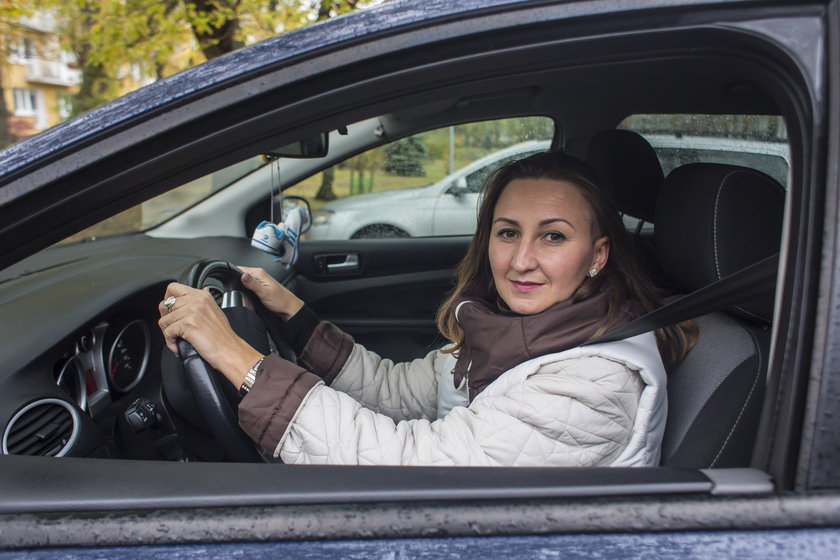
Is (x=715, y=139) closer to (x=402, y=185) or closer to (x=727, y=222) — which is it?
(x=727, y=222)

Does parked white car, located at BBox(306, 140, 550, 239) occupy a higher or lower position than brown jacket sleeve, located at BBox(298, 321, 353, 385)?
higher

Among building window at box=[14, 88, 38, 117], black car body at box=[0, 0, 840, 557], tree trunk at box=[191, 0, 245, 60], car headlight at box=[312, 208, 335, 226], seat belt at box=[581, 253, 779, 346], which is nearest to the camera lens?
black car body at box=[0, 0, 840, 557]

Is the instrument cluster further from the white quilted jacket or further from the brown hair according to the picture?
the brown hair

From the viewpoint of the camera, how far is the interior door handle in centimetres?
326

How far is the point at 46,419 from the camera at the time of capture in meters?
1.38

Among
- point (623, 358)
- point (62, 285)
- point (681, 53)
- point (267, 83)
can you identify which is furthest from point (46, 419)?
point (681, 53)

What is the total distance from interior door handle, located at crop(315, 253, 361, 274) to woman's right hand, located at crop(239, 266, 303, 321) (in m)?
1.33

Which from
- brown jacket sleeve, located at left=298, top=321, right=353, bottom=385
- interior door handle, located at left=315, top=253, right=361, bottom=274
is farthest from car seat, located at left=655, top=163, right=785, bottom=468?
interior door handle, located at left=315, top=253, right=361, bottom=274

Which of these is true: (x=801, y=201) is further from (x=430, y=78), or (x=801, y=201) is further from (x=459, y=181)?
(x=459, y=181)

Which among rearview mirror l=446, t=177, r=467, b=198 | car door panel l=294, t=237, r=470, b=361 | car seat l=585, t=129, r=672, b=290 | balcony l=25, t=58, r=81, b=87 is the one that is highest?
balcony l=25, t=58, r=81, b=87

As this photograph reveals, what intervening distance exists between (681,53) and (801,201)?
0.93 feet

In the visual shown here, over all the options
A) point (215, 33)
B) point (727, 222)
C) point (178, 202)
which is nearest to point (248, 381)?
point (727, 222)

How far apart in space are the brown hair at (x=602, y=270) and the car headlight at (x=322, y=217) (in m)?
1.57

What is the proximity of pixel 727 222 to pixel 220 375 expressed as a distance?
1.18 meters
